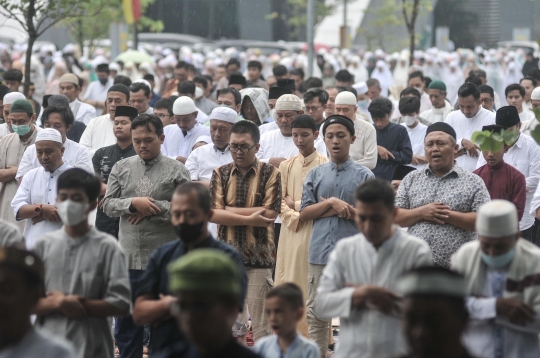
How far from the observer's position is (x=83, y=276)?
5.79 metres

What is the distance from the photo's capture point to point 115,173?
8.49 metres

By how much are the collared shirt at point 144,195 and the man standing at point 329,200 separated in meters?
1.02

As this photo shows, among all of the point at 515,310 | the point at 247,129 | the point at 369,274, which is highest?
the point at 247,129

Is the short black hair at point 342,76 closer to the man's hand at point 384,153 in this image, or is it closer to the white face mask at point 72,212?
the man's hand at point 384,153

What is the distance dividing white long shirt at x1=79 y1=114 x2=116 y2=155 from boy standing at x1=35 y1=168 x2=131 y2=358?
5.43 meters

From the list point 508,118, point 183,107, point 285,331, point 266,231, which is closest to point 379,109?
point 508,118

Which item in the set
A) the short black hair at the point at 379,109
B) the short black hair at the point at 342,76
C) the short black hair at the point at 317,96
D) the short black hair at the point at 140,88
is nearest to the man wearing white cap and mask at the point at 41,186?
the short black hair at the point at 317,96

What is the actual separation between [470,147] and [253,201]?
370 cm

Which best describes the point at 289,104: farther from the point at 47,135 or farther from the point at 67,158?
the point at 47,135

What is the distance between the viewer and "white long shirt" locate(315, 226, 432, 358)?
17.7 feet

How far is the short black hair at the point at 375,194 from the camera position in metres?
5.43

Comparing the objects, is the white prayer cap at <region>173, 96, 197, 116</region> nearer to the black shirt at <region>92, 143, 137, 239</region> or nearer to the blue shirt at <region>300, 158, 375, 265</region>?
the black shirt at <region>92, 143, 137, 239</region>

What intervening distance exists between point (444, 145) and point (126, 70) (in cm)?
1711

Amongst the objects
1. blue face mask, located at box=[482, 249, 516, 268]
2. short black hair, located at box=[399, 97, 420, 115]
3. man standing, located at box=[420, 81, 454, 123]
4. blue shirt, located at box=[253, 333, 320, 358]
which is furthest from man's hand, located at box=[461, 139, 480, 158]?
blue face mask, located at box=[482, 249, 516, 268]
